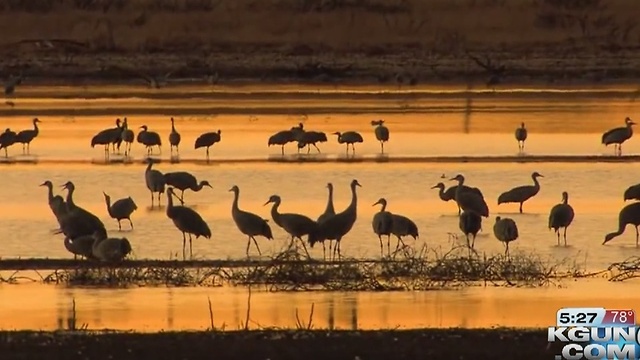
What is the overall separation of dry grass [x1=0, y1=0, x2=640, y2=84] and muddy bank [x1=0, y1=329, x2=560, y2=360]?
30340 mm

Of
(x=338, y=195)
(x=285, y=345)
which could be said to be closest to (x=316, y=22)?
(x=338, y=195)

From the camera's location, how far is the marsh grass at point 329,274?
13.7 m

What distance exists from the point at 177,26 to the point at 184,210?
37.2m

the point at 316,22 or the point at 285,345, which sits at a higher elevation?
the point at 316,22

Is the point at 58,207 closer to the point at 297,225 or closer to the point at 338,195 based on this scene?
the point at 297,225

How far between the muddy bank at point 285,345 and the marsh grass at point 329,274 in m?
2.46

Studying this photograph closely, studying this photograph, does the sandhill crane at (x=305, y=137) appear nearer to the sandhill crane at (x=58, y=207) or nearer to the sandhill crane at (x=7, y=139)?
the sandhill crane at (x=7, y=139)

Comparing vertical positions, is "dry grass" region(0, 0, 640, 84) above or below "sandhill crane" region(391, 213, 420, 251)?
above

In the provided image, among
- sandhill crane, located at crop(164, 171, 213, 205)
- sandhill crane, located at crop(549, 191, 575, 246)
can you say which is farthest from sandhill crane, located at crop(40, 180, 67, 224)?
sandhill crane, located at crop(549, 191, 575, 246)

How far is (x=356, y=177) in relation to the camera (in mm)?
22844

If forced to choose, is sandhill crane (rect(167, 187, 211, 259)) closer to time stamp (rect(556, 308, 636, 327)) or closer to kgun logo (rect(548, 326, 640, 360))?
time stamp (rect(556, 308, 636, 327))

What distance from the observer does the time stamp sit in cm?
1065

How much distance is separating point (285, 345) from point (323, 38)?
4025cm

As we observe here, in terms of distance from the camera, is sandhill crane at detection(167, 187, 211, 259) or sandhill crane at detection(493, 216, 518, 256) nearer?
sandhill crane at detection(493, 216, 518, 256)
